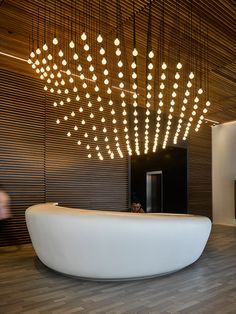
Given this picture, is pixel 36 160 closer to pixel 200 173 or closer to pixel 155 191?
pixel 155 191

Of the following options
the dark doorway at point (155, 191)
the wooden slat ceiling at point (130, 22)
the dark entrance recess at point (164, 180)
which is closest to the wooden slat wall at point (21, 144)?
the wooden slat ceiling at point (130, 22)

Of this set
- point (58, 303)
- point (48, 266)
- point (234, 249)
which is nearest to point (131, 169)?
point (234, 249)

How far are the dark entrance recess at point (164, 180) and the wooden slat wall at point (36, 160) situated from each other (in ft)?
8.38

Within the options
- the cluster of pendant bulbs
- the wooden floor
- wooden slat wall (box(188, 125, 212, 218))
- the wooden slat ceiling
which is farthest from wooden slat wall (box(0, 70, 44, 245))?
wooden slat wall (box(188, 125, 212, 218))

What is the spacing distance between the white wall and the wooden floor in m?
6.36

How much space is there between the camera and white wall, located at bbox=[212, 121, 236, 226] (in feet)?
34.7

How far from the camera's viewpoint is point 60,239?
3773 millimetres

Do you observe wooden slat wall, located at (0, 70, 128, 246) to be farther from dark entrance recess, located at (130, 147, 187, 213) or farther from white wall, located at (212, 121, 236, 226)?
white wall, located at (212, 121, 236, 226)

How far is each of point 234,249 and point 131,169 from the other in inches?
141

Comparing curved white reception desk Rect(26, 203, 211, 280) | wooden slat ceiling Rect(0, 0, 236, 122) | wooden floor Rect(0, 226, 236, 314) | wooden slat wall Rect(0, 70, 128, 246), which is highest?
wooden slat ceiling Rect(0, 0, 236, 122)

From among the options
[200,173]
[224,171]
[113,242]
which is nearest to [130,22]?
[113,242]

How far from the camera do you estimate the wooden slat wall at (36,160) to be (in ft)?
20.7

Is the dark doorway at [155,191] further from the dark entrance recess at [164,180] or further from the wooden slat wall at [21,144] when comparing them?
the wooden slat wall at [21,144]

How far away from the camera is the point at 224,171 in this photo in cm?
1080
